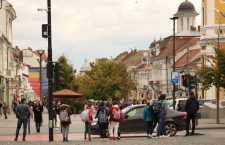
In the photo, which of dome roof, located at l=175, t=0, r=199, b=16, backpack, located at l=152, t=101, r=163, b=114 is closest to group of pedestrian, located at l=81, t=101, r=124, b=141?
backpack, located at l=152, t=101, r=163, b=114

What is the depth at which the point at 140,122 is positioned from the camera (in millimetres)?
33594

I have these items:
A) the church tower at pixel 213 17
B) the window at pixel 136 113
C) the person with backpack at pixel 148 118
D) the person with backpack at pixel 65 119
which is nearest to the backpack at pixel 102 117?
the window at pixel 136 113

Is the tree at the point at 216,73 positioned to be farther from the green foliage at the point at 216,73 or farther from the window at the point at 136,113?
the window at the point at 136,113

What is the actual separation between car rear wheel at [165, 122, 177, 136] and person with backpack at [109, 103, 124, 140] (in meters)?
2.50

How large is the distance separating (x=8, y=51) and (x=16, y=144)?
67.1m

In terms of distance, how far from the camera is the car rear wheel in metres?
33.2

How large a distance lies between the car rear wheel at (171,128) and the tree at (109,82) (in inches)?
3252

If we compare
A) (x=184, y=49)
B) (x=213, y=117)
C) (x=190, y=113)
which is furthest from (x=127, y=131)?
(x=184, y=49)

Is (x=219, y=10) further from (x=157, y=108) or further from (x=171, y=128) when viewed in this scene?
(x=157, y=108)

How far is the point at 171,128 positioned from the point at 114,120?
3148 millimetres

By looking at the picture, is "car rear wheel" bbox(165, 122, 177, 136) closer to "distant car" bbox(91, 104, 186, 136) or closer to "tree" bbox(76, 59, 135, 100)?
"distant car" bbox(91, 104, 186, 136)

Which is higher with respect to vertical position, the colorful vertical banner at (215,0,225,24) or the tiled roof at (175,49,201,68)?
the colorful vertical banner at (215,0,225,24)

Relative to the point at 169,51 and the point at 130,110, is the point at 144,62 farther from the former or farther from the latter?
the point at 130,110

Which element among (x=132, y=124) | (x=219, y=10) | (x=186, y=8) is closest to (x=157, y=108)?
(x=132, y=124)
